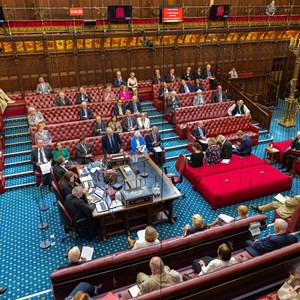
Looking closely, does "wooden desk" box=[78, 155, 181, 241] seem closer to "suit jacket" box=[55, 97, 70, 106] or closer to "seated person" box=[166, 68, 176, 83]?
"suit jacket" box=[55, 97, 70, 106]

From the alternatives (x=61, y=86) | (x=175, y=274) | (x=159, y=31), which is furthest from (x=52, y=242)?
(x=159, y=31)

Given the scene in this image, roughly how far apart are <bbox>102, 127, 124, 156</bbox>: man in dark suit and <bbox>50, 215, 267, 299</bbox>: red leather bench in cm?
413

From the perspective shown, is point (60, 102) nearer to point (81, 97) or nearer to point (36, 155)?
point (81, 97)

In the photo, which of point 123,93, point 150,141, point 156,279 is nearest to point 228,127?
point 150,141

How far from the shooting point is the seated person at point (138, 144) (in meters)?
8.57

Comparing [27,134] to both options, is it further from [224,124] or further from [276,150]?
[276,150]

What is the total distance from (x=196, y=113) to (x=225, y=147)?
2.75m

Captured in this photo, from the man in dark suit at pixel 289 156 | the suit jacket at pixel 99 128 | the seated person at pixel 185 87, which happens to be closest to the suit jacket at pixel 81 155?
the suit jacket at pixel 99 128

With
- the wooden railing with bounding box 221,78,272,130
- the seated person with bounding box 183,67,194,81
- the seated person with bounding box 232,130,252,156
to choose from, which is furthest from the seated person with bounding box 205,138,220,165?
the seated person with bounding box 183,67,194,81

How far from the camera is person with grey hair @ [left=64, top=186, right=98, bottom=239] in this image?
5780mm

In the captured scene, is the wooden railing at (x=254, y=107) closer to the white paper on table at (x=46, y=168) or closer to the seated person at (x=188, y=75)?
the seated person at (x=188, y=75)

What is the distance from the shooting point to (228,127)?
10.5 metres

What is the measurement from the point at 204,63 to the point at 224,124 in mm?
4798

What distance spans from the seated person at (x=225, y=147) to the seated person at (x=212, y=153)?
11.9 inches
